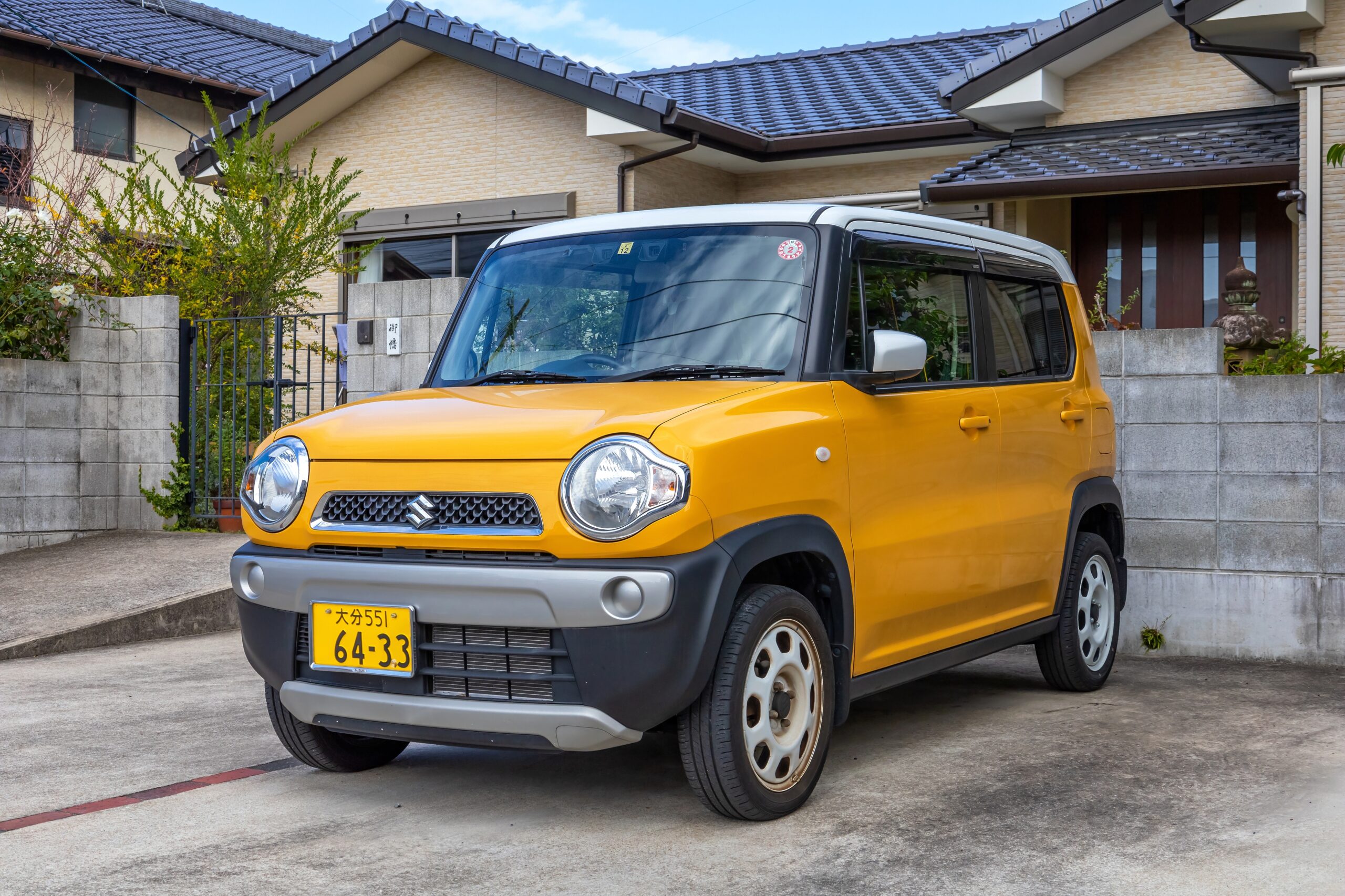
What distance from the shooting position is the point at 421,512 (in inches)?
154

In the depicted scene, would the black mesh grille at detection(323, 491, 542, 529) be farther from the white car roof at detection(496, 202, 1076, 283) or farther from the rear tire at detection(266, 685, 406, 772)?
the white car roof at detection(496, 202, 1076, 283)

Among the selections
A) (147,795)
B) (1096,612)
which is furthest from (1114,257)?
(147,795)

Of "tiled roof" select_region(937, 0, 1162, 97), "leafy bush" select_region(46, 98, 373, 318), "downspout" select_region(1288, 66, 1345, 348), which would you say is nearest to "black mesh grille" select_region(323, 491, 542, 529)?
"downspout" select_region(1288, 66, 1345, 348)

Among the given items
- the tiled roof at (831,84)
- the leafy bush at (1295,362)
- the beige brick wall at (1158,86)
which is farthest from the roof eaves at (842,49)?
the leafy bush at (1295,362)

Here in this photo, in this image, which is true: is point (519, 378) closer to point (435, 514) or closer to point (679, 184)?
point (435, 514)

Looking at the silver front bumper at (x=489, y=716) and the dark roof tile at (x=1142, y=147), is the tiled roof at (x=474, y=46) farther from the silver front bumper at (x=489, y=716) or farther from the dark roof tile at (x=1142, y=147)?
the silver front bumper at (x=489, y=716)

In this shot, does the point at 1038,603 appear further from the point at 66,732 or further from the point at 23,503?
the point at 23,503

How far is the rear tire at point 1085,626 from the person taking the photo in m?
5.95

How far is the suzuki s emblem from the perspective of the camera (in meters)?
3.89

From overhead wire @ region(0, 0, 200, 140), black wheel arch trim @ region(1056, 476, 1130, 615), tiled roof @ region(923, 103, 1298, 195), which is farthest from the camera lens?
overhead wire @ region(0, 0, 200, 140)

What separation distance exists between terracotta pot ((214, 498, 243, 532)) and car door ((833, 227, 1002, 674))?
646cm

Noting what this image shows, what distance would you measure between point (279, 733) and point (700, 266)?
2.12 metres

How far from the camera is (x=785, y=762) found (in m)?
4.13

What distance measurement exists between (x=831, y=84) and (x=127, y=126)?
13057 millimetres
